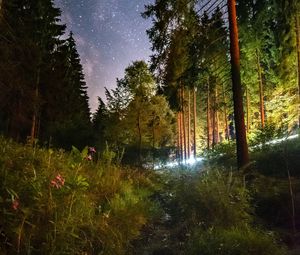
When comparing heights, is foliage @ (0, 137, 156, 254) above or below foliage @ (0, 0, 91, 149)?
below

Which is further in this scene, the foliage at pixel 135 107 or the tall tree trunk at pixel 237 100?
the foliage at pixel 135 107

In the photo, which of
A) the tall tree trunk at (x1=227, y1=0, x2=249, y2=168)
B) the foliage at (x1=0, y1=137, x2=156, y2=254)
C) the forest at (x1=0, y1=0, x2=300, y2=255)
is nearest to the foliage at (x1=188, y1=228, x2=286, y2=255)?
the forest at (x1=0, y1=0, x2=300, y2=255)

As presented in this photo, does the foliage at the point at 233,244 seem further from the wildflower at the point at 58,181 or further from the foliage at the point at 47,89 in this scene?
the foliage at the point at 47,89

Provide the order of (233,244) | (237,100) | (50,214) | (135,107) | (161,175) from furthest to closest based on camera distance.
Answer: (135,107) → (161,175) → (237,100) → (233,244) → (50,214)

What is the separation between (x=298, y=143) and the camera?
13844 mm

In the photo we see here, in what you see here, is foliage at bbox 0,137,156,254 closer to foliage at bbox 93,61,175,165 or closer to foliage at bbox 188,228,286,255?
foliage at bbox 188,228,286,255

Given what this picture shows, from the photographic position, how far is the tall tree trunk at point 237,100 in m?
12.7

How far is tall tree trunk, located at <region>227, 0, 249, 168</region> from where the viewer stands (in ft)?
41.7

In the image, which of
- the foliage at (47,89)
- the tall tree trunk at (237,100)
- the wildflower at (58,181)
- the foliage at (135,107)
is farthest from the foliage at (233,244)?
the foliage at (135,107)

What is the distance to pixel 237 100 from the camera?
13086 millimetres

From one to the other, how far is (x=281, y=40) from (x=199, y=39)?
11537 mm

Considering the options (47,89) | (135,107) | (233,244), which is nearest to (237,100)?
(233,244)

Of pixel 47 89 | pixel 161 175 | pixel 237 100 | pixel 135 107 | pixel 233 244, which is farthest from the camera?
pixel 135 107

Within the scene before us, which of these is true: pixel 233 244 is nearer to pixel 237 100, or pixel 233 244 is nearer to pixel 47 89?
pixel 237 100
